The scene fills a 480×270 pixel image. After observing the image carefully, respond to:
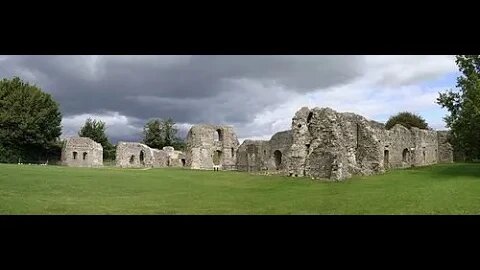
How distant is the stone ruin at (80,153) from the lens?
30.7 metres

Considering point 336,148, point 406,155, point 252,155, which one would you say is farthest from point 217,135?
point 336,148

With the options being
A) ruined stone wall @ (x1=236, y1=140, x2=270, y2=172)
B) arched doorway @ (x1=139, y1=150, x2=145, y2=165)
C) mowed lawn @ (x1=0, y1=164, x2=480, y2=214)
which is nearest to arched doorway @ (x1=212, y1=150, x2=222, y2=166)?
ruined stone wall @ (x1=236, y1=140, x2=270, y2=172)

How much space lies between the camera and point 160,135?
47469 mm

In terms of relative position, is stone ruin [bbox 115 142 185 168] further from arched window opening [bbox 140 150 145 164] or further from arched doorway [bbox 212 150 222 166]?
arched doorway [bbox 212 150 222 166]

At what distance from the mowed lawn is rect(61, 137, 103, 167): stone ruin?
15.5 m

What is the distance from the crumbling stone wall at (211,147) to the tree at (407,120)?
68.0 feet

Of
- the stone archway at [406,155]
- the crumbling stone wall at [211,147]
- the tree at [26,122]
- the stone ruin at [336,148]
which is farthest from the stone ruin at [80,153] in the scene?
the stone archway at [406,155]

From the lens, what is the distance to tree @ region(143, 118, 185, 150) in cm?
4678

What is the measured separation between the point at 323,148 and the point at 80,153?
19.5m
